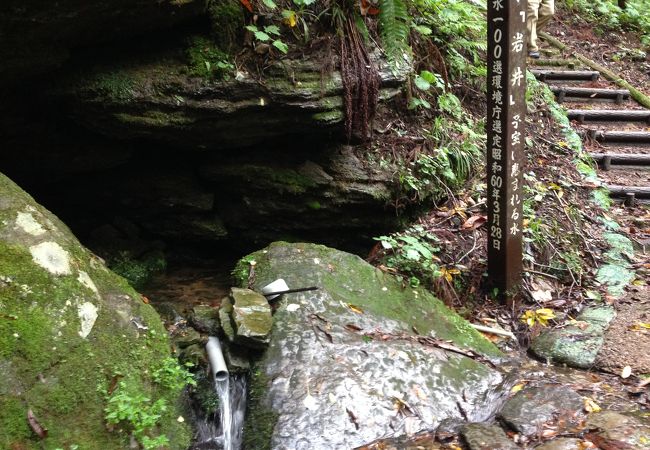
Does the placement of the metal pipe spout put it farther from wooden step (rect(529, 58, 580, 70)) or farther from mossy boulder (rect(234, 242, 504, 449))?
wooden step (rect(529, 58, 580, 70))

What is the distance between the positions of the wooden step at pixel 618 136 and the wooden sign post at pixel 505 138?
4079 mm

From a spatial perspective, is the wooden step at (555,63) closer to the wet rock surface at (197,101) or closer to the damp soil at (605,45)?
the damp soil at (605,45)

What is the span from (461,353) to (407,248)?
127cm

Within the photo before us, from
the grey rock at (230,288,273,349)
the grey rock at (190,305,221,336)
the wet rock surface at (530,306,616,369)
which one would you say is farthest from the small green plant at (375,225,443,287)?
the grey rock at (190,305,221,336)

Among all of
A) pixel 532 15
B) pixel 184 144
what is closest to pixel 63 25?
pixel 184 144

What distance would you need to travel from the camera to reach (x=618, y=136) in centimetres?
833

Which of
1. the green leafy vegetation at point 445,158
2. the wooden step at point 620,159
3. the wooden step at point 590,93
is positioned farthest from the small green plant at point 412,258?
the wooden step at point 590,93

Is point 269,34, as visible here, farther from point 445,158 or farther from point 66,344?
point 66,344

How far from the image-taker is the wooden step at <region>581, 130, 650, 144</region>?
327 inches

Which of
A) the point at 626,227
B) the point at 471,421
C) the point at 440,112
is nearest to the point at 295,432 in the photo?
the point at 471,421

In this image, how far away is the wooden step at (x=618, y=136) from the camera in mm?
8312

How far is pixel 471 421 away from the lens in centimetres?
383

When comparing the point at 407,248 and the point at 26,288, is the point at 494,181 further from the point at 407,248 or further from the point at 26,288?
the point at 26,288

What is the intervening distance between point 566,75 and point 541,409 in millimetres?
7714
